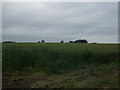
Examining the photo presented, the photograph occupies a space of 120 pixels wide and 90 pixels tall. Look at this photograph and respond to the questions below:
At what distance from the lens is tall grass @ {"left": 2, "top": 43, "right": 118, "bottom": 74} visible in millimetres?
5770

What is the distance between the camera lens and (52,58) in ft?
20.4

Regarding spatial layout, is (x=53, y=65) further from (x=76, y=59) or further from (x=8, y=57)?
(x=8, y=57)

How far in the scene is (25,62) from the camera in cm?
601

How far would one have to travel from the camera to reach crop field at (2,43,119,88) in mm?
4613

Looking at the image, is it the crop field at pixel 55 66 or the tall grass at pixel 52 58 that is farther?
the tall grass at pixel 52 58

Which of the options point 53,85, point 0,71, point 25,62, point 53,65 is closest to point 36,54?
point 25,62

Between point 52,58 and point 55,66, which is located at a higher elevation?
point 52,58

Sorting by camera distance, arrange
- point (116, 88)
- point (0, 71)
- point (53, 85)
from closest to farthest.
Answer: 1. point (116, 88)
2. point (53, 85)
3. point (0, 71)

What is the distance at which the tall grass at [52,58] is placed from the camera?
577 cm

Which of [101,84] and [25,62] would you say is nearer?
[101,84]

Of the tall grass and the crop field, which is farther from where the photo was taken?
the tall grass

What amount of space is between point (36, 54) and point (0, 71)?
4.22ft

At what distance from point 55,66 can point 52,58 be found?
2.07 feet

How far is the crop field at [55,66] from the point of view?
461 cm
